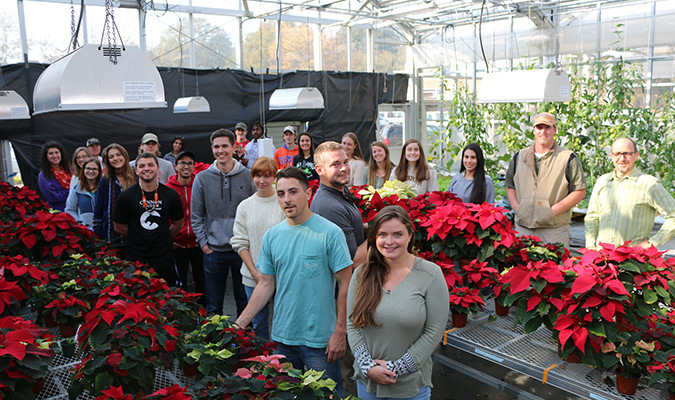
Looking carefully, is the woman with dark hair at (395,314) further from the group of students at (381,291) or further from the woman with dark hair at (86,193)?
the woman with dark hair at (86,193)

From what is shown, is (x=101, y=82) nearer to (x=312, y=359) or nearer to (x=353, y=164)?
(x=312, y=359)

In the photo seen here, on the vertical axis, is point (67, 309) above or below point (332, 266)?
below

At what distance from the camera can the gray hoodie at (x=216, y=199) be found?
12.4ft

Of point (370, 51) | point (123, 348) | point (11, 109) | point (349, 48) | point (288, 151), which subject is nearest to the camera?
point (123, 348)

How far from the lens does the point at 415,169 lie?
4.55 meters

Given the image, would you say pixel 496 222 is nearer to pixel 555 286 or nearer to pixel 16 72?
pixel 555 286

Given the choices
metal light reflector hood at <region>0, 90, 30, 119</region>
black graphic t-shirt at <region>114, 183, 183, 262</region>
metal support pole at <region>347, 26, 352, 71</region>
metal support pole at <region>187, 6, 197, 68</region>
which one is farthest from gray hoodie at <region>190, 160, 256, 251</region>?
metal support pole at <region>347, 26, 352, 71</region>

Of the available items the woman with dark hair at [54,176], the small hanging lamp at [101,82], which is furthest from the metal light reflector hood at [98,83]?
the woman with dark hair at [54,176]

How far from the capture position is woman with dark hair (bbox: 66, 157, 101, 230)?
444 cm

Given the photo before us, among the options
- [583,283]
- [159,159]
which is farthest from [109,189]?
[583,283]

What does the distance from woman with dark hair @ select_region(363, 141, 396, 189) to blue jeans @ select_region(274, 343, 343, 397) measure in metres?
2.66

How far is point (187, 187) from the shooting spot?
4.19 metres

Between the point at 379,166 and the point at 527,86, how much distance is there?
6.06 ft

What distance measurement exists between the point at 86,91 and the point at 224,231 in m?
1.64
